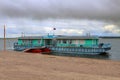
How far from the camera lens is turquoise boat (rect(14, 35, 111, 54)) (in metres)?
65.8

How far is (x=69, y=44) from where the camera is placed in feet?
224

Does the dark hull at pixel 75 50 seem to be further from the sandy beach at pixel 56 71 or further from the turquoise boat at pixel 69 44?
the sandy beach at pixel 56 71

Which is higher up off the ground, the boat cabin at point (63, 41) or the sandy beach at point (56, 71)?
the boat cabin at point (63, 41)

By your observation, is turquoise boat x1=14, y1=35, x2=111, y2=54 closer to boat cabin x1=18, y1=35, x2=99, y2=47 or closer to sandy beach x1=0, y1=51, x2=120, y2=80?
boat cabin x1=18, y1=35, x2=99, y2=47

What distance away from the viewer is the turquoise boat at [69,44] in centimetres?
6581

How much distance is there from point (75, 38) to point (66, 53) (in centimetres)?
439

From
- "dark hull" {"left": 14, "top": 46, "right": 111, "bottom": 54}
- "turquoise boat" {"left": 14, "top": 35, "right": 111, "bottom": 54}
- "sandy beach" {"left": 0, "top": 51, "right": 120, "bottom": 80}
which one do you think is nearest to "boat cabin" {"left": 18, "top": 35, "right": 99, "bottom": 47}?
"turquoise boat" {"left": 14, "top": 35, "right": 111, "bottom": 54}

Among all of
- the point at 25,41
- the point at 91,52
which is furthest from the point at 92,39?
the point at 25,41

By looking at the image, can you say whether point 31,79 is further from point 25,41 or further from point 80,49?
point 25,41

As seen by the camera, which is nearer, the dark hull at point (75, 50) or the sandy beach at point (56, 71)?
the sandy beach at point (56, 71)

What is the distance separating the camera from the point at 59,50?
68.3 meters

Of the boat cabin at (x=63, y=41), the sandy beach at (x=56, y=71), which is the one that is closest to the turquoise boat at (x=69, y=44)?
the boat cabin at (x=63, y=41)

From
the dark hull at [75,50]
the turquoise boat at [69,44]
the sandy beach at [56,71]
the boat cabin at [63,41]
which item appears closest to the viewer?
the sandy beach at [56,71]

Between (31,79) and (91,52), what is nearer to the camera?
(31,79)
